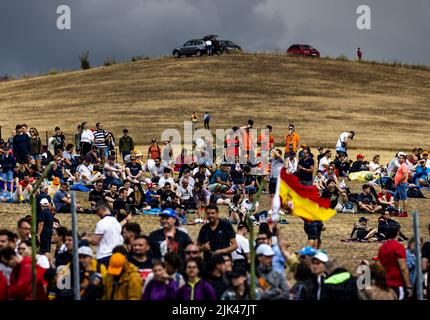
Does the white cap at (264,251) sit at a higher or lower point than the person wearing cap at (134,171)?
lower

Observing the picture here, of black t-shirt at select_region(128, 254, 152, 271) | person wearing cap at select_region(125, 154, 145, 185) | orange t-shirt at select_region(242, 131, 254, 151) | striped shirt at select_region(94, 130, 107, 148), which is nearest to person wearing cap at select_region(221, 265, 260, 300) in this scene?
black t-shirt at select_region(128, 254, 152, 271)

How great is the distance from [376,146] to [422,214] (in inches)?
678

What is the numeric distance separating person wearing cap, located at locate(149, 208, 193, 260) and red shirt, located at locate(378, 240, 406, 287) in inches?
103

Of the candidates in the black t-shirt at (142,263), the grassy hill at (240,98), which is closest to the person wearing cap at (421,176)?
the grassy hill at (240,98)

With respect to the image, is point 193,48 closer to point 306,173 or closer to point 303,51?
point 303,51

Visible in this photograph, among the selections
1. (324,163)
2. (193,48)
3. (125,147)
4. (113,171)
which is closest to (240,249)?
(113,171)

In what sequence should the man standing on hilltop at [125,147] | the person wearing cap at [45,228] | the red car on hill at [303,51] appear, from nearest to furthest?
the person wearing cap at [45,228], the man standing on hilltop at [125,147], the red car on hill at [303,51]

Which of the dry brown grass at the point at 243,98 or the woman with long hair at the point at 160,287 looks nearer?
the woman with long hair at the point at 160,287

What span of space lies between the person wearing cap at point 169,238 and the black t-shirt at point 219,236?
0.52 m

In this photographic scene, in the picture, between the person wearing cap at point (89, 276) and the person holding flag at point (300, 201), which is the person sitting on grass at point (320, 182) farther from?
the person wearing cap at point (89, 276)

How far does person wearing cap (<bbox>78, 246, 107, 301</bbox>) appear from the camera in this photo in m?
13.1

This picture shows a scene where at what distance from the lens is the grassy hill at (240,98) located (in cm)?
5312
